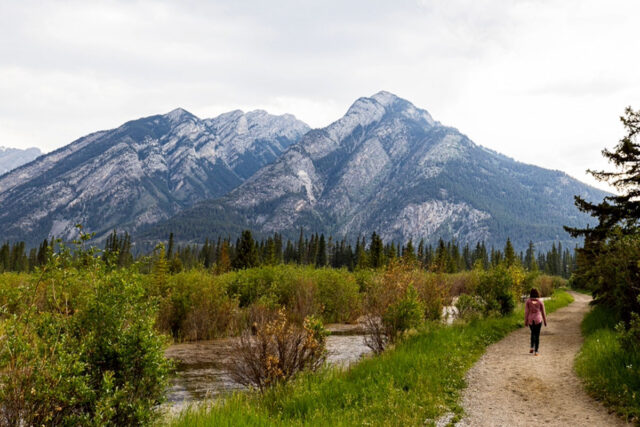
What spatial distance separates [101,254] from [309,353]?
6.95 metres

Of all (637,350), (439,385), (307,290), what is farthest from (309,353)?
(307,290)

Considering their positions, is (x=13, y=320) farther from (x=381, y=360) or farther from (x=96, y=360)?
(x=381, y=360)

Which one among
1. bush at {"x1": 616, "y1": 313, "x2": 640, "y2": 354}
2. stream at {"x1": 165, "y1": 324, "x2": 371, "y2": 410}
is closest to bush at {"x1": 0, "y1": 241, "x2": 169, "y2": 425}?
stream at {"x1": 165, "y1": 324, "x2": 371, "y2": 410}

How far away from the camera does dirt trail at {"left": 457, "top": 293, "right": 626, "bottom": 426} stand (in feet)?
27.4

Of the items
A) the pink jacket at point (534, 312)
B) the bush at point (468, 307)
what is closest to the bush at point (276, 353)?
the pink jacket at point (534, 312)

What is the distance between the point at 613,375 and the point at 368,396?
6.20 m

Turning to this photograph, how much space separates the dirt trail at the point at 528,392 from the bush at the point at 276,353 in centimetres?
438

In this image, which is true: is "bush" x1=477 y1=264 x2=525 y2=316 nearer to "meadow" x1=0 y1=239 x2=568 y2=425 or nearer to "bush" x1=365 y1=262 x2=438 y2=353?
"meadow" x1=0 y1=239 x2=568 y2=425

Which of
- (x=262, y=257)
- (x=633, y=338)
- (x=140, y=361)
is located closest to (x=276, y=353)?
(x=140, y=361)

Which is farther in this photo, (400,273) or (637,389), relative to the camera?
(400,273)

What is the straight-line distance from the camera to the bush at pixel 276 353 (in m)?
11.2

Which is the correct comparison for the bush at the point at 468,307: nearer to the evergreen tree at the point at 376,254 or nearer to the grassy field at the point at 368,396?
the grassy field at the point at 368,396

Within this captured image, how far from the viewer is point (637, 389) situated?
8625mm

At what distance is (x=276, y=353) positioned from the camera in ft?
38.4
